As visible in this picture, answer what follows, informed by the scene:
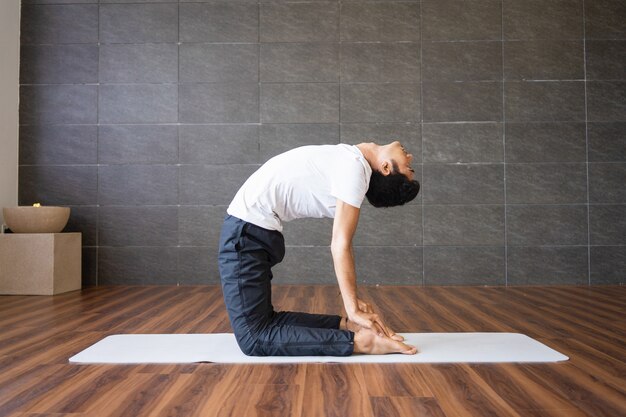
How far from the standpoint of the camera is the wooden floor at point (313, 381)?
59.0 inches

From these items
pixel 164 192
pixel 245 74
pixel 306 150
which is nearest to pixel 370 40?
pixel 245 74

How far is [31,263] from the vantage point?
13.6 feet

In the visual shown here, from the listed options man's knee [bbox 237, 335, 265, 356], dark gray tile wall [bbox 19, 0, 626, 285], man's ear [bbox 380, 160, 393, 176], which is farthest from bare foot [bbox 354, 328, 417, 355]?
dark gray tile wall [bbox 19, 0, 626, 285]

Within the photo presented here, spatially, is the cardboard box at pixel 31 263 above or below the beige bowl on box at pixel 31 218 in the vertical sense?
below

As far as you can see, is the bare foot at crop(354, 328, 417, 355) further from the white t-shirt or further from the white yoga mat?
the white t-shirt

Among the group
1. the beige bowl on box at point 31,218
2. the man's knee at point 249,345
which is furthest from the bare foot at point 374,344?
the beige bowl on box at point 31,218

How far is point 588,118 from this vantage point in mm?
4797

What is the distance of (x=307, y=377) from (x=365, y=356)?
0.33 m

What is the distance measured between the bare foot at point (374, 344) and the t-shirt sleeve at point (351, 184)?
502mm

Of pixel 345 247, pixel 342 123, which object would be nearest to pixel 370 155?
pixel 345 247

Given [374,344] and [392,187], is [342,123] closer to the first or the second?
[392,187]

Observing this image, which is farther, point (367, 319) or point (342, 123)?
point (342, 123)

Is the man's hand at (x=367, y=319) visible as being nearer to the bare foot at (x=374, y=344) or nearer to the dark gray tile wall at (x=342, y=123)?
the bare foot at (x=374, y=344)

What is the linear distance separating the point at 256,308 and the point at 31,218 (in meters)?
2.96
